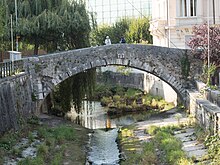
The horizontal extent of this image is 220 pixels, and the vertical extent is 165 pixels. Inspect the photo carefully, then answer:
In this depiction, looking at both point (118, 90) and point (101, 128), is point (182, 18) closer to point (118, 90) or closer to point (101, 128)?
point (118, 90)

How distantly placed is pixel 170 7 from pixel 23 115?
15.6 meters

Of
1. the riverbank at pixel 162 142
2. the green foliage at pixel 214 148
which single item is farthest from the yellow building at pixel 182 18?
the green foliage at pixel 214 148

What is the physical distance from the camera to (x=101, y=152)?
68.3 feet

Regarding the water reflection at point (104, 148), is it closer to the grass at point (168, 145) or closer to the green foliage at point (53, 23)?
the grass at point (168, 145)

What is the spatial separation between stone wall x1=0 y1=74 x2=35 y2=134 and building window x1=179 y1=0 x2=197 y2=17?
13432 mm

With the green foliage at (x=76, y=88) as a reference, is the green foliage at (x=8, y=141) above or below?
below

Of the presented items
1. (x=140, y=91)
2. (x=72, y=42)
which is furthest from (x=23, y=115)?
(x=140, y=91)

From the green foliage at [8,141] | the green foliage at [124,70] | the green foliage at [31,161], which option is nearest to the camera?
the green foliage at [31,161]

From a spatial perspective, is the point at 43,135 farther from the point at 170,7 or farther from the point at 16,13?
the point at 170,7

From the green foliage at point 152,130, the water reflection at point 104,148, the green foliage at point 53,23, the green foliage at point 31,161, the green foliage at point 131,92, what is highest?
the green foliage at point 53,23

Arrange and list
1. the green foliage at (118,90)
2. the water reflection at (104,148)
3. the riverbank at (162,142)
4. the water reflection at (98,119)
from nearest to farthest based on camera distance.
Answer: the riverbank at (162,142)
the water reflection at (104,148)
the water reflection at (98,119)
the green foliage at (118,90)

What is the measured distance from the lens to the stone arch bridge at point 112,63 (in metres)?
26.2

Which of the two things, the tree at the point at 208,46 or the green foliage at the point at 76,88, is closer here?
the tree at the point at 208,46

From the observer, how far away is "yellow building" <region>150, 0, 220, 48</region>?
33.7 m
